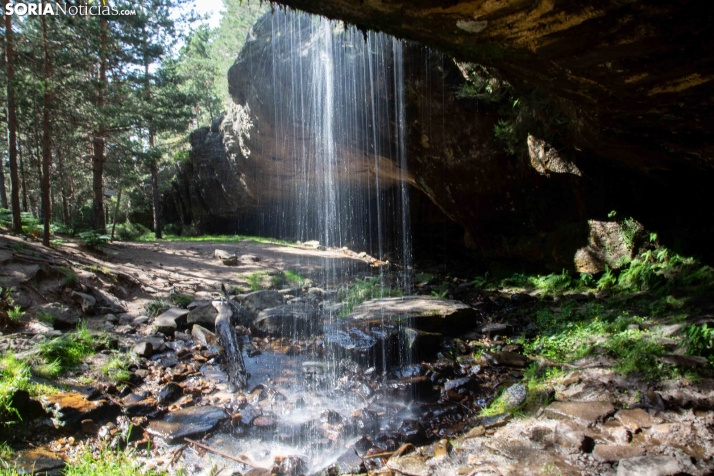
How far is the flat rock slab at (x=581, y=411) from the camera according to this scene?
3832 mm

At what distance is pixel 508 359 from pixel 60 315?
743cm

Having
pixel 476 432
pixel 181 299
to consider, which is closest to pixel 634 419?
pixel 476 432

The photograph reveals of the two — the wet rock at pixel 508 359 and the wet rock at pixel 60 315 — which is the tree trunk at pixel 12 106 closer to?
the wet rock at pixel 60 315

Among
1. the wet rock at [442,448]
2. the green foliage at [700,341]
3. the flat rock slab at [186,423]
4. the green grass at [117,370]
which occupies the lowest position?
the flat rock slab at [186,423]

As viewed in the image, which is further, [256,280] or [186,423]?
[256,280]

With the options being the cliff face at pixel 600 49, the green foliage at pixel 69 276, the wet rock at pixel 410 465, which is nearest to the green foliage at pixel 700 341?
the cliff face at pixel 600 49

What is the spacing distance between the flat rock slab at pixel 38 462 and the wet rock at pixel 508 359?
5.38m

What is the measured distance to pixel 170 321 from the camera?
24.5ft

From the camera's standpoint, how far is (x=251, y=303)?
8906 mm

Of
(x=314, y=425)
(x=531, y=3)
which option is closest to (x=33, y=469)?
(x=314, y=425)

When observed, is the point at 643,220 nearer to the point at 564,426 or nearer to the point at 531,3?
the point at 564,426

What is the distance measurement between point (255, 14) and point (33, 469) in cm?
3248

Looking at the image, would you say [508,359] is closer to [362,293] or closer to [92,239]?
[362,293]

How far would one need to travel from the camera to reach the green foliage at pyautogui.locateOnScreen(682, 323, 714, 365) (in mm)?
4486
